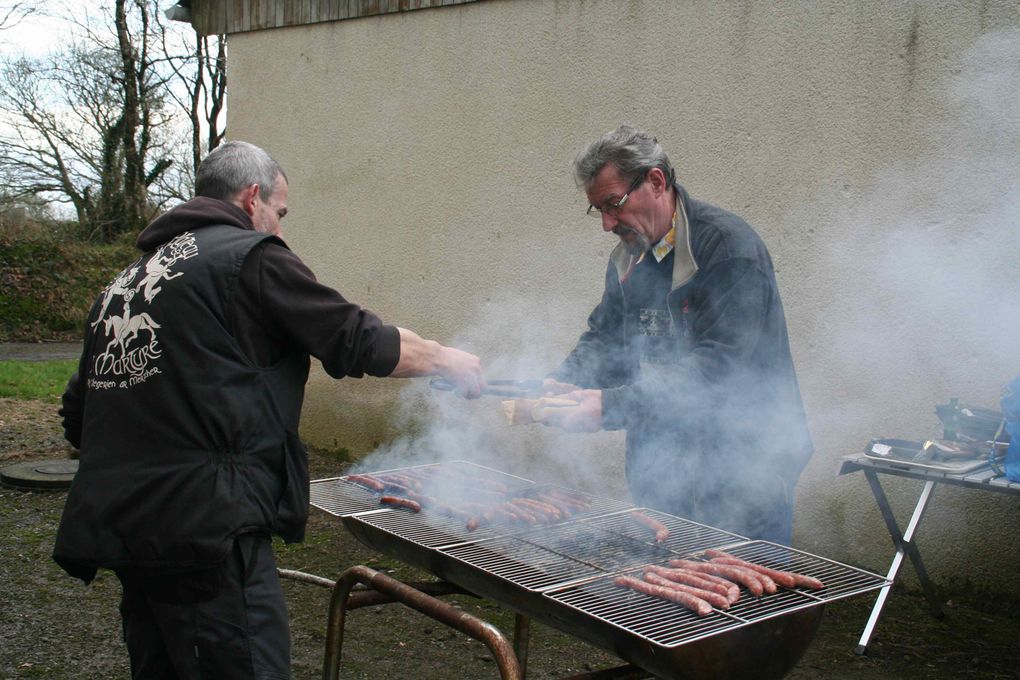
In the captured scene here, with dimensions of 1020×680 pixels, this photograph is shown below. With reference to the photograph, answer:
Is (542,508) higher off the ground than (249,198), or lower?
lower

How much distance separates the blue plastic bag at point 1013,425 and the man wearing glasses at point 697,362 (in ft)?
3.97

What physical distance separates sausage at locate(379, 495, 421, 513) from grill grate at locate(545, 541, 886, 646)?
3.26 ft

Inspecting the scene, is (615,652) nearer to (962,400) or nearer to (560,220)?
(962,400)

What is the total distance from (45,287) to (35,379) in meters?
5.69

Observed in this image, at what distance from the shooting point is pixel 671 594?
8.12 ft

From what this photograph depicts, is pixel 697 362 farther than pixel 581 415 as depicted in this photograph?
No

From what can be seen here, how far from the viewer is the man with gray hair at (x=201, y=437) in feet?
8.13

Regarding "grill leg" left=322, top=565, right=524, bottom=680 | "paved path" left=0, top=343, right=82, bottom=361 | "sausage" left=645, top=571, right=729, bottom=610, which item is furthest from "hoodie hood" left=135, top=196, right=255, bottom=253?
"paved path" left=0, top=343, right=82, bottom=361

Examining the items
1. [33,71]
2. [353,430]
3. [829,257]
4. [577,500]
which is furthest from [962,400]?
[33,71]

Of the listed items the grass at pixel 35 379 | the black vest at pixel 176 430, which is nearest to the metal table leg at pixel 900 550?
the black vest at pixel 176 430

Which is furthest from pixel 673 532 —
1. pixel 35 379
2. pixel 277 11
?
pixel 35 379

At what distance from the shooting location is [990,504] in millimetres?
4832

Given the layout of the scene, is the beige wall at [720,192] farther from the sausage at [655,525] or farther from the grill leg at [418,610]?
the grill leg at [418,610]

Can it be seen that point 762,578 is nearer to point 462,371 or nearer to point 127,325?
point 462,371
